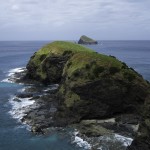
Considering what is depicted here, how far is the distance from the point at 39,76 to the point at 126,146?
52.9 meters

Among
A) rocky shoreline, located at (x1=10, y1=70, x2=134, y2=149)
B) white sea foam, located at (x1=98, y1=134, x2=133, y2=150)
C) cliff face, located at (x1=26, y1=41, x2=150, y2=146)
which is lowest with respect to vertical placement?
white sea foam, located at (x1=98, y1=134, x2=133, y2=150)

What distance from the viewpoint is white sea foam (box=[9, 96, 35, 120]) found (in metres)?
61.5

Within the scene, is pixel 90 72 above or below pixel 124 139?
above

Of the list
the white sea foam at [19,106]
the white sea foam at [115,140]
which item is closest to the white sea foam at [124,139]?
the white sea foam at [115,140]

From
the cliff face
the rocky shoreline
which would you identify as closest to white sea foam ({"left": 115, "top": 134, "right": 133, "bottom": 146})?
the rocky shoreline

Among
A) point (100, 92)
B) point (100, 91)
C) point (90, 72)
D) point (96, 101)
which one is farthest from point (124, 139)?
point (90, 72)

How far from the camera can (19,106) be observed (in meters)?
66.9

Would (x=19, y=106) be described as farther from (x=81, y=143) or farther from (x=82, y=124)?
(x=81, y=143)

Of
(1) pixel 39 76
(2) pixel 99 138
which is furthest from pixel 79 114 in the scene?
(1) pixel 39 76

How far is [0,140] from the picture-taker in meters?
48.5

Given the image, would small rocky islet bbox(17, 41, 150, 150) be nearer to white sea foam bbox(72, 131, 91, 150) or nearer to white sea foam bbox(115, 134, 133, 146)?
white sea foam bbox(115, 134, 133, 146)

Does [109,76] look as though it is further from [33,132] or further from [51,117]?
[33,132]

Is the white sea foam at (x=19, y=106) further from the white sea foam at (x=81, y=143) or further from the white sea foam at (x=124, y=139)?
the white sea foam at (x=124, y=139)

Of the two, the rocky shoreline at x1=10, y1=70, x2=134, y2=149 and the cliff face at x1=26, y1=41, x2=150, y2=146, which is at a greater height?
the cliff face at x1=26, y1=41, x2=150, y2=146
